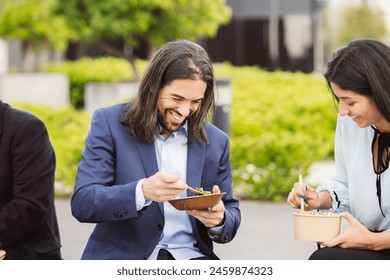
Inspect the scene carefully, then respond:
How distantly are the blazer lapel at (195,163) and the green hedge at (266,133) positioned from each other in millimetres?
5527

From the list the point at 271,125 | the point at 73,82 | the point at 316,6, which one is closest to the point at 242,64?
the point at 316,6

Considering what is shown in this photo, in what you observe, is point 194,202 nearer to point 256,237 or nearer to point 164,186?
point 164,186

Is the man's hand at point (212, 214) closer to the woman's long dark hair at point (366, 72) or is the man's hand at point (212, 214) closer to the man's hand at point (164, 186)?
the man's hand at point (164, 186)

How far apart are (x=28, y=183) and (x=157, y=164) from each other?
52cm

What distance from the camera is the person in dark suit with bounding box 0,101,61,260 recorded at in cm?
329

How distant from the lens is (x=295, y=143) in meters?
8.76

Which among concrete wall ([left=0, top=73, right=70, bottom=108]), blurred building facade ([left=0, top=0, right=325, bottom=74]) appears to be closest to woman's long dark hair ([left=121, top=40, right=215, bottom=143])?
concrete wall ([left=0, top=73, right=70, bottom=108])

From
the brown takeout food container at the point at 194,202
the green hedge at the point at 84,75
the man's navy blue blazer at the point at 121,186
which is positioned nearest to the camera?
the brown takeout food container at the point at 194,202

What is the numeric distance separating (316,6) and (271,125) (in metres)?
19.7

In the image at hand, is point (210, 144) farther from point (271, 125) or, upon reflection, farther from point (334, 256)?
point (271, 125)

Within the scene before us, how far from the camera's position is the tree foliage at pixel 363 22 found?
63412mm

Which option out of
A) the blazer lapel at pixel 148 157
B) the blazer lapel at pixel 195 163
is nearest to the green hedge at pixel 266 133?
the blazer lapel at pixel 195 163

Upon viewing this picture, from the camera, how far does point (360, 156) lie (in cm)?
314

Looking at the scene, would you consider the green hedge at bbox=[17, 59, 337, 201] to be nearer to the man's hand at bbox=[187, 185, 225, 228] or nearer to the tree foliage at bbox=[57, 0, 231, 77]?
the tree foliage at bbox=[57, 0, 231, 77]
